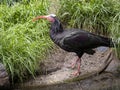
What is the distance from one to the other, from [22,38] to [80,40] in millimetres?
1032

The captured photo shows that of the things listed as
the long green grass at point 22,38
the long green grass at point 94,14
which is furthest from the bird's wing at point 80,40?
the long green grass at point 94,14

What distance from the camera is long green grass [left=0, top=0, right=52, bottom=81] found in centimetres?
704

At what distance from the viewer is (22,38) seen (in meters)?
7.50

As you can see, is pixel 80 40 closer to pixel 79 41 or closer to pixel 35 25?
pixel 79 41

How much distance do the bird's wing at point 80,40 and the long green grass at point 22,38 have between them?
59cm

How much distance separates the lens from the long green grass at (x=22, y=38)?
7.04m

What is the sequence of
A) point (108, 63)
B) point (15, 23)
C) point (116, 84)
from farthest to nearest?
1. point (15, 23)
2. point (108, 63)
3. point (116, 84)

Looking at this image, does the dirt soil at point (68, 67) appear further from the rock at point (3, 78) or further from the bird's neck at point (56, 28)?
the bird's neck at point (56, 28)

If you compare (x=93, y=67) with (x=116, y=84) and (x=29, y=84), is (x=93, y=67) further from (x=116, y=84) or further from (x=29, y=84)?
(x=29, y=84)

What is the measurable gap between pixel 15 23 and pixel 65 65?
5.02 feet

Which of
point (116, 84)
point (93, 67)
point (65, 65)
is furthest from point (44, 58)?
point (116, 84)

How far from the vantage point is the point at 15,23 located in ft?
28.0

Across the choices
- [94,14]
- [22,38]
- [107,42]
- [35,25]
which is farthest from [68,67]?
[94,14]

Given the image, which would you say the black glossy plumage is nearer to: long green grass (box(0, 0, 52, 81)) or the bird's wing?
the bird's wing
